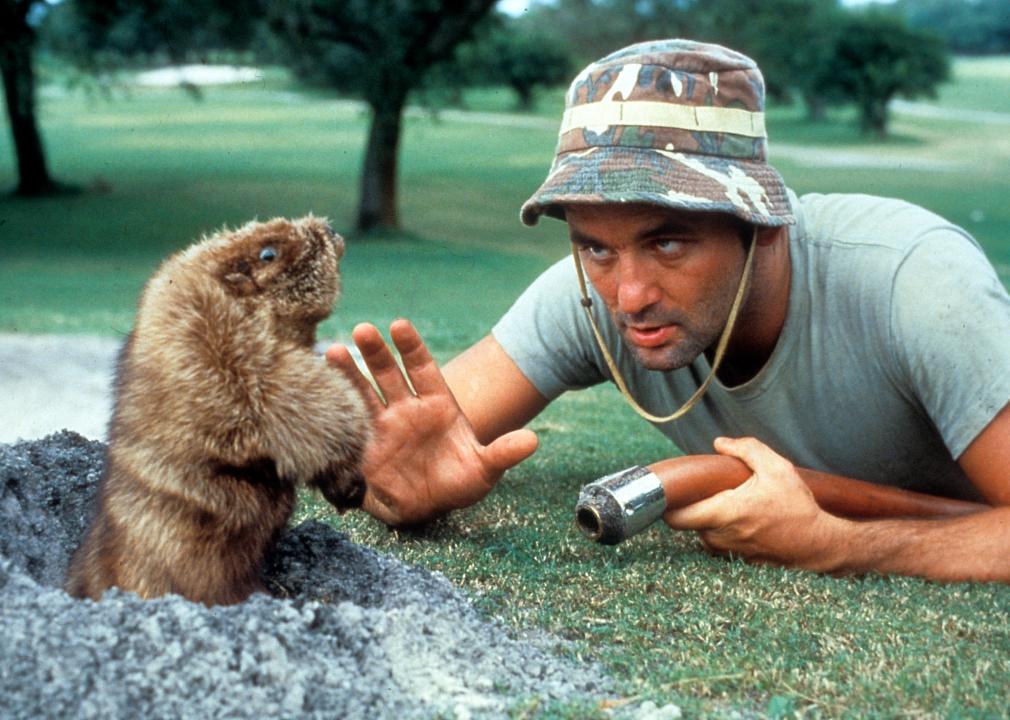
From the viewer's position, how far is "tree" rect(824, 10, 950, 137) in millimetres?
41438

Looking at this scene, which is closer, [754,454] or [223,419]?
[223,419]

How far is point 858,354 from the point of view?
4008mm

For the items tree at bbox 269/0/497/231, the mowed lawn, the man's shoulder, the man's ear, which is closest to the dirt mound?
the mowed lawn

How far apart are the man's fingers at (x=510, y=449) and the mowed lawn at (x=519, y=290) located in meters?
0.27

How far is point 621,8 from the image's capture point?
94.0 ft

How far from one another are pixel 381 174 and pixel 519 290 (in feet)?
25.1

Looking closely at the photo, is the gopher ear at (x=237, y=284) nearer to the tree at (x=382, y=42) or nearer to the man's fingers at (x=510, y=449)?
the man's fingers at (x=510, y=449)

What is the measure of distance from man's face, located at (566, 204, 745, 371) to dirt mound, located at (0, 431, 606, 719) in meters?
1.02

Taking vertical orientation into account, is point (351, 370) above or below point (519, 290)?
above

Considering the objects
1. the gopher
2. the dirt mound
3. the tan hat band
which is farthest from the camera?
the tan hat band

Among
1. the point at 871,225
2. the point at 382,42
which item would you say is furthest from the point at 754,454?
the point at 382,42

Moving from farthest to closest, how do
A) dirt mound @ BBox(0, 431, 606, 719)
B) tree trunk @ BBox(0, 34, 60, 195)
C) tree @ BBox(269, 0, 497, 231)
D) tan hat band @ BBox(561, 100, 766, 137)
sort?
1. tree trunk @ BBox(0, 34, 60, 195)
2. tree @ BBox(269, 0, 497, 231)
3. tan hat band @ BBox(561, 100, 766, 137)
4. dirt mound @ BBox(0, 431, 606, 719)

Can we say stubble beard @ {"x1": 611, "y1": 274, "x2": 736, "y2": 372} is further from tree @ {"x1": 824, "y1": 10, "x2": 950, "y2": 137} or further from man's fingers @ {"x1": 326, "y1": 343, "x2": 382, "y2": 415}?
tree @ {"x1": 824, "y1": 10, "x2": 950, "y2": 137}

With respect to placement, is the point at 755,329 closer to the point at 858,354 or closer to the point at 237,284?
the point at 858,354
